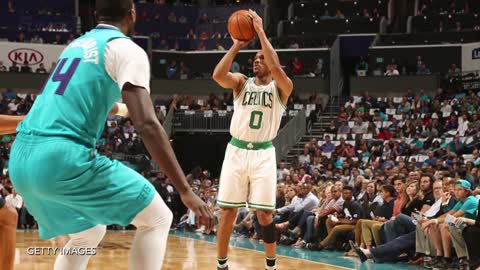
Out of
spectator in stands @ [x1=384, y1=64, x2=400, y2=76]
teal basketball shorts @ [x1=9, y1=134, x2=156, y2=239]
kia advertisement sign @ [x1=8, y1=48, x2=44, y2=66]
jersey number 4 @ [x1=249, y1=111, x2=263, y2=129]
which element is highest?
kia advertisement sign @ [x1=8, y1=48, x2=44, y2=66]

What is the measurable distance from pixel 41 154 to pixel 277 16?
32.2 m

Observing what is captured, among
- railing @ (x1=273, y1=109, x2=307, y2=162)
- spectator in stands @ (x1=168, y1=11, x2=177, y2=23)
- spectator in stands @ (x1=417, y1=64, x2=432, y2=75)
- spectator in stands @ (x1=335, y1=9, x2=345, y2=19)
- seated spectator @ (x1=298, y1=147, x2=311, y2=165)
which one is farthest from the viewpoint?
spectator in stands @ (x1=168, y1=11, x2=177, y2=23)

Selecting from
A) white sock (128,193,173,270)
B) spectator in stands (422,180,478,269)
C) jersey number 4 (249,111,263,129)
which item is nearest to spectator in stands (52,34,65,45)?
spectator in stands (422,180,478,269)

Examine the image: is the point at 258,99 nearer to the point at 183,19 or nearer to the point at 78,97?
the point at 78,97

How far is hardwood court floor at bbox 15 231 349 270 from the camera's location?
1033 centimetres

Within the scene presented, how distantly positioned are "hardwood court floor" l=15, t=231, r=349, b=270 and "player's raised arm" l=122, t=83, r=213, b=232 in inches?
252

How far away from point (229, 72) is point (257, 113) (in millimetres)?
536

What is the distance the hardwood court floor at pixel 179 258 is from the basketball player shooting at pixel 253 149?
7.51ft

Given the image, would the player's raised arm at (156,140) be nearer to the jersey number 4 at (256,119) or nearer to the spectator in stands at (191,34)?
the jersey number 4 at (256,119)

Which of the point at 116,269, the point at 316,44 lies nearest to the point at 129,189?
the point at 116,269

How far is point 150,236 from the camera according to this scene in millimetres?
3957

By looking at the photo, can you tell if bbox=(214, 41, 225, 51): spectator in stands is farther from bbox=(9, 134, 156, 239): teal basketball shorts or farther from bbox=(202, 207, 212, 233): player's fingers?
bbox=(202, 207, 212, 233): player's fingers

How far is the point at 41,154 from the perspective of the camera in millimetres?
3746

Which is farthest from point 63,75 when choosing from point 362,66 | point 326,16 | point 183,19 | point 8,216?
point 183,19
